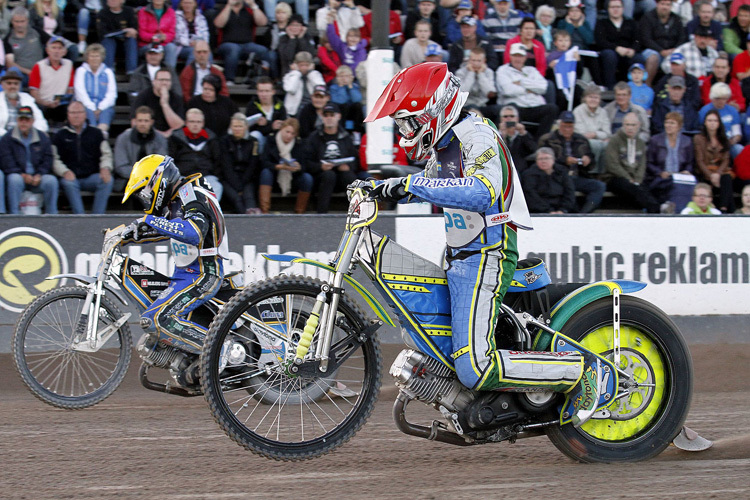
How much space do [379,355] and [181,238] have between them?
8.59 ft

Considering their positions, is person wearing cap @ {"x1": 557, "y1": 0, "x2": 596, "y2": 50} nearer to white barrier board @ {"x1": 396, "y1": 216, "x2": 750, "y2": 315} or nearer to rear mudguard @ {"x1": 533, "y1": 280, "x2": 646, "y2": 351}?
white barrier board @ {"x1": 396, "y1": 216, "x2": 750, "y2": 315}

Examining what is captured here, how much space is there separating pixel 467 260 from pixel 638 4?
10.7 meters

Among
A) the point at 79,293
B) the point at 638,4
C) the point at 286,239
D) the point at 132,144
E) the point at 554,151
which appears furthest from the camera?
the point at 638,4

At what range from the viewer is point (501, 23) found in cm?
1310

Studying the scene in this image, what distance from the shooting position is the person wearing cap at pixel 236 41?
1238 cm

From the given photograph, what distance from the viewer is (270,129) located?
11.3 metres

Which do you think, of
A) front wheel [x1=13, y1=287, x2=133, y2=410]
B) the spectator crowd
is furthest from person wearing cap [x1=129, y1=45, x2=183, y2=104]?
front wheel [x1=13, y1=287, x2=133, y2=410]

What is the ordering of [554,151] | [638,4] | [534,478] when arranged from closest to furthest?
[534,478]
[554,151]
[638,4]

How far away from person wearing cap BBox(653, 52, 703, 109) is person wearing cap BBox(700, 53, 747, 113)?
0.50 feet

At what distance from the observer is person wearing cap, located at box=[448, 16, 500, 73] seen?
12516 millimetres

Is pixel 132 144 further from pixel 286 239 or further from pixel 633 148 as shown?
pixel 633 148

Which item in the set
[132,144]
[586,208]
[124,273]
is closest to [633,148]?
[586,208]

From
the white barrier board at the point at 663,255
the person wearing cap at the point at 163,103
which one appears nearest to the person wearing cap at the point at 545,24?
the white barrier board at the point at 663,255

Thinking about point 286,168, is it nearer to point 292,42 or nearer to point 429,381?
point 292,42
